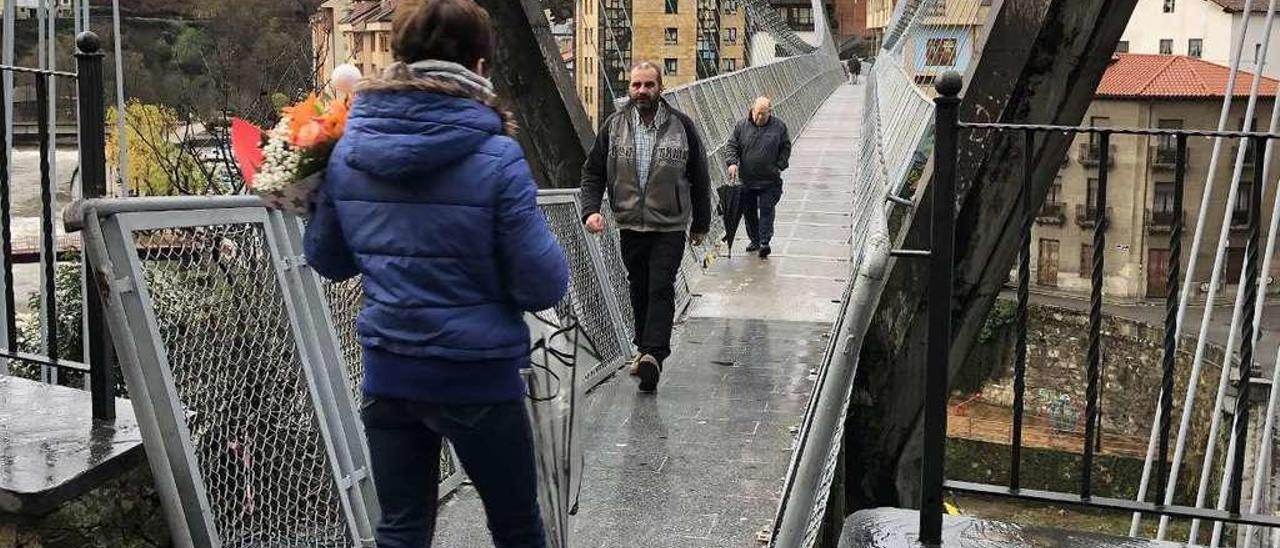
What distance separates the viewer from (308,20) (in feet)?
97.5

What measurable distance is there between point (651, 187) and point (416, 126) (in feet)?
11.5

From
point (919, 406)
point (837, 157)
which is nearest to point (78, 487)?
point (919, 406)

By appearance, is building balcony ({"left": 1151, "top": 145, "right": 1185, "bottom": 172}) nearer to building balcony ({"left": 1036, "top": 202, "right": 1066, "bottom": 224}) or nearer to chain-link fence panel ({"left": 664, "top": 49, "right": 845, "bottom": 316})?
building balcony ({"left": 1036, "top": 202, "right": 1066, "bottom": 224})

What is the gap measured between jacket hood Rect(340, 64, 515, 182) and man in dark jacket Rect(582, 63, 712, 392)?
3.35 metres

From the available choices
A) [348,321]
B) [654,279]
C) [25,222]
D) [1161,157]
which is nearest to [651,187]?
[654,279]

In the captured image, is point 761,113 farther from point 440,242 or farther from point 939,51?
point 440,242

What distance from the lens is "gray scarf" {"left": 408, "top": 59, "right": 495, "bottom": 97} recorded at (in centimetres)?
267

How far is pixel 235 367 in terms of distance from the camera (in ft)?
12.0

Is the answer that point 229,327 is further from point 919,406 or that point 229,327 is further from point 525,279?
point 919,406

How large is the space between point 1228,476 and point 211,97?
28.1m

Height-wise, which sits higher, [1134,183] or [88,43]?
[88,43]

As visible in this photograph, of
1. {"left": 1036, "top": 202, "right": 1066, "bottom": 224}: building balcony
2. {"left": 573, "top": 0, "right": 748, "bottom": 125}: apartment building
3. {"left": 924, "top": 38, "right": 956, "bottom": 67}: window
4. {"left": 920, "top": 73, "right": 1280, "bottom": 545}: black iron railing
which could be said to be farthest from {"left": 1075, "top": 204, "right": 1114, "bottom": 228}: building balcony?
{"left": 920, "top": 73, "right": 1280, "bottom": 545}: black iron railing

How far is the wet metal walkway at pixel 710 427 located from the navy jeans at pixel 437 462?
1.34 metres

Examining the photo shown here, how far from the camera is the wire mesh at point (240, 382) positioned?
3.53 metres
